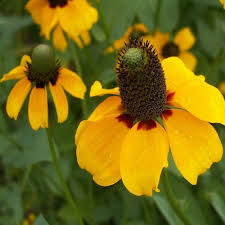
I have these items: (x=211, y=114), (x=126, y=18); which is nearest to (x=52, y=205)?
(x=126, y=18)

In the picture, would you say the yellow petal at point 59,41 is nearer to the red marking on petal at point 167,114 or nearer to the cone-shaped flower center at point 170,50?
the cone-shaped flower center at point 170,50

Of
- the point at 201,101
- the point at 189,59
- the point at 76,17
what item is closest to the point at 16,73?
the point at 76,17

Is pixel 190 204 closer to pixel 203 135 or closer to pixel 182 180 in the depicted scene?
pixel 182 180

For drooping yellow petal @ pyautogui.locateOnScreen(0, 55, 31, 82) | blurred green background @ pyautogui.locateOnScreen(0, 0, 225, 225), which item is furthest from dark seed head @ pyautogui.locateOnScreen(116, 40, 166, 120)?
drooping yellow petal @ pyautogui.locateOnScreen(0, 55, 31, 82)

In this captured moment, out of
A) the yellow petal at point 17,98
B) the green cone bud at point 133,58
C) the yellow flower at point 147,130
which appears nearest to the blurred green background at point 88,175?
the yellow petal at point 17,98

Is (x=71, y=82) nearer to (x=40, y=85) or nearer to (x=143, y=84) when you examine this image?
(x=40, y=85)
